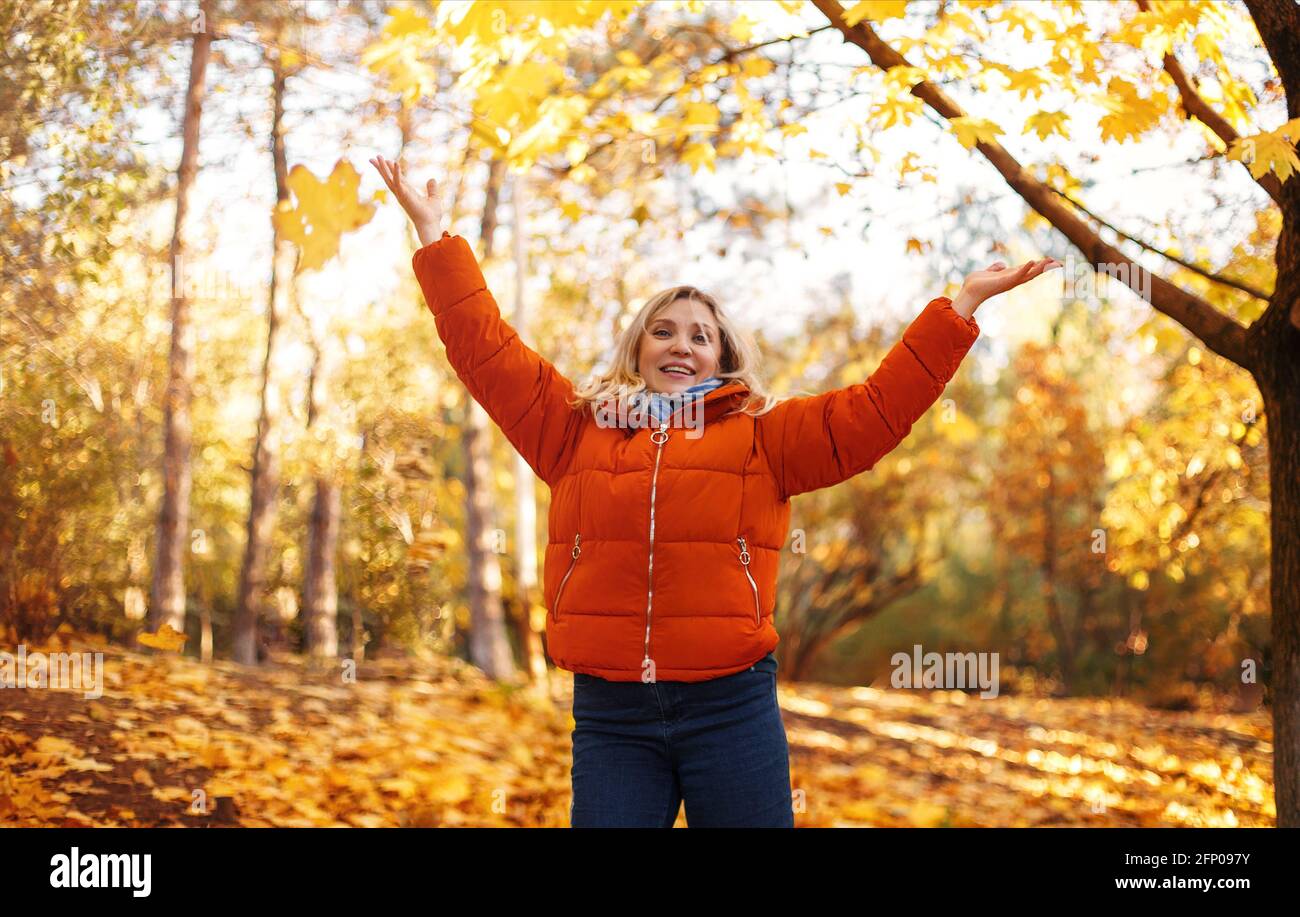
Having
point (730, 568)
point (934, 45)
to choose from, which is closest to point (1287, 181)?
point (934, 45)

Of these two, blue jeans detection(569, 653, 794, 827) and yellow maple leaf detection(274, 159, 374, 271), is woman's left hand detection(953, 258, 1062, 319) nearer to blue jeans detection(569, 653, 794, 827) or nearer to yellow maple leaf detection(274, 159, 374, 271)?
blue jeans detection(569, 653, 794, 827)

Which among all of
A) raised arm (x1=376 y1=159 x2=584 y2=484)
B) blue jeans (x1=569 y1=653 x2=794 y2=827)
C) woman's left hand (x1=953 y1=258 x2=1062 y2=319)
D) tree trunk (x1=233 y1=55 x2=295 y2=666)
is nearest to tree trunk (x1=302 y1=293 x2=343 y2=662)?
tree trunk (x1=233 y1=55 x2=295 y2=666)

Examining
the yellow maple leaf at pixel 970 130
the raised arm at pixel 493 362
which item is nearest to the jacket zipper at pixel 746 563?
the raised arm at pixel 493 362

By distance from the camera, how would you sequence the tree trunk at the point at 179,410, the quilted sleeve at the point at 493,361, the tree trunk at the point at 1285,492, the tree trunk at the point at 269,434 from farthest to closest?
the tree trunk at the point at 269,434, the tree trunk at the point at 179,410, the tree trunk at the point at 1285,492, the quilted sleeve at the point at 493,361

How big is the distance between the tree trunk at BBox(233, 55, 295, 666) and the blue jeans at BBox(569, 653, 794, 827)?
347 centimetres

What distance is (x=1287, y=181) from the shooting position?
3219 millimetres

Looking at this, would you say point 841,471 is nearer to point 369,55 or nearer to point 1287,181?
point 1287,181

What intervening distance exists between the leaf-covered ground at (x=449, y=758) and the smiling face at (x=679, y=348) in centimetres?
239

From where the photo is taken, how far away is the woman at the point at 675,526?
2.09 meters

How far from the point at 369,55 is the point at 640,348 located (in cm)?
169

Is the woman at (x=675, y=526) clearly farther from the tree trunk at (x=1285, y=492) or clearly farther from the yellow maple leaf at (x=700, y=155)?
the yellow maple leaf at (x=700, y=155)

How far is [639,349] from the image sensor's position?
8.04ft

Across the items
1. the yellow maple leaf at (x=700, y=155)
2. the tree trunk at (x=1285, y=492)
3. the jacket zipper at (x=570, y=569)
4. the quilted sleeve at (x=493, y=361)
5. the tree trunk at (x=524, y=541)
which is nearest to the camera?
the jacket zipper at (x=570, y=569)

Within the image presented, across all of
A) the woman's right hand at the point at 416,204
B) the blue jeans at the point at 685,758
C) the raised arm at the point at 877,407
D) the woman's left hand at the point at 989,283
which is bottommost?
the blue jeans at the point at 685,758
